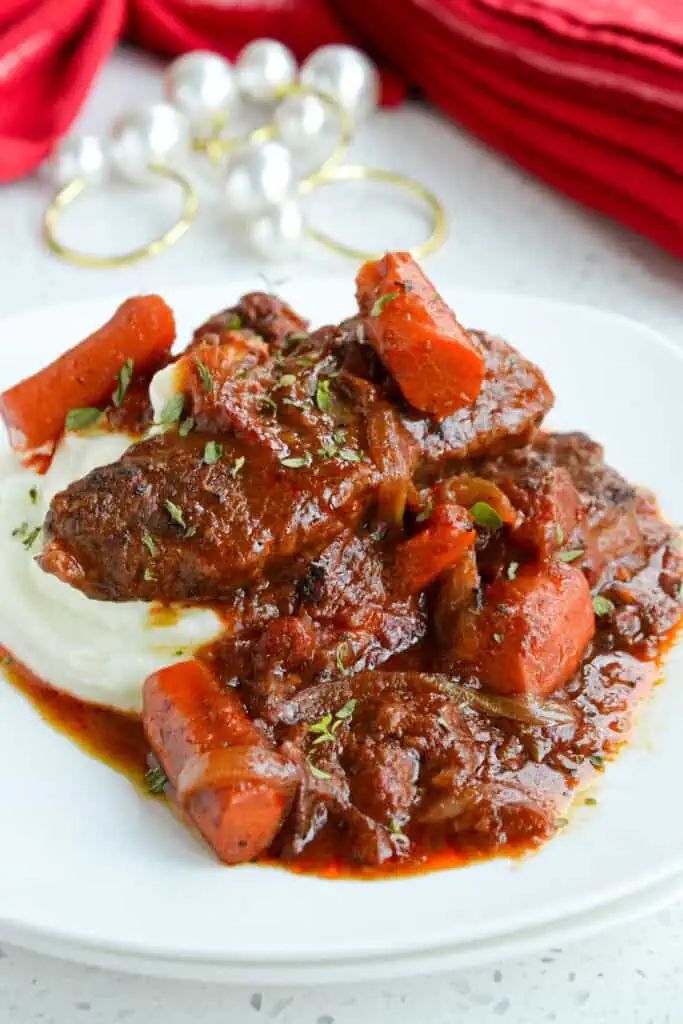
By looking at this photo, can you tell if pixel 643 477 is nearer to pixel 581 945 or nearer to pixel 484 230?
pixel 581 945

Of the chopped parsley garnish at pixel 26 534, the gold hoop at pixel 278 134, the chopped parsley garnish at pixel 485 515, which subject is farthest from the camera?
the gold hoop at pixel 278 134

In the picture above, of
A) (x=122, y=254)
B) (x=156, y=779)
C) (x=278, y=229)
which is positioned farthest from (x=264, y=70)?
(x=156, y=779)

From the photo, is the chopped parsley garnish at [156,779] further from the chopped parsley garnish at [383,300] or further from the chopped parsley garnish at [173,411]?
the chopped parsley garnish at [383,300]

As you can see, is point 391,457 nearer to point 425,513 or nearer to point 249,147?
point 425,513

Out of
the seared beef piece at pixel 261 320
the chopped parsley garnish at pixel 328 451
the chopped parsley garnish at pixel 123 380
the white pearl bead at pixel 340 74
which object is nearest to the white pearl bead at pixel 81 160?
the white pearl bead at pixel 340 74

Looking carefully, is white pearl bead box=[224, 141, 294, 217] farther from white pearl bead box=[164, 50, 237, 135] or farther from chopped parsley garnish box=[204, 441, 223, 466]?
chopped parsley garnish box=[204, 441, 223, 466]

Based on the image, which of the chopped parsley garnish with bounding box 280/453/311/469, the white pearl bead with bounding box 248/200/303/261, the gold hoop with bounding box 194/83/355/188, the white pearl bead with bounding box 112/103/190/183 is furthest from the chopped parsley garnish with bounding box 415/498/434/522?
the white pearl bead with bounding box 112/103/190/183
